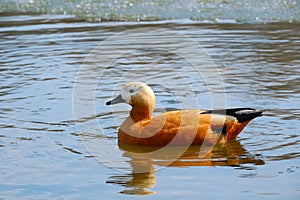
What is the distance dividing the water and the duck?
136 mm

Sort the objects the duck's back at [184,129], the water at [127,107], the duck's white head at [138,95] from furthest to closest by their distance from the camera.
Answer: the duck's white head at [138,95]
the duck's back at [184,129]
the water at [127,107]

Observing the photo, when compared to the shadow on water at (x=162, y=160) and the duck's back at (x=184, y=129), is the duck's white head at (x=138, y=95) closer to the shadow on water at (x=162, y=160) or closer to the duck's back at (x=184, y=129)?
the duck's back at (x=184, y=129)

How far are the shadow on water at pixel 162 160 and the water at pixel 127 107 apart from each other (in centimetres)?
2

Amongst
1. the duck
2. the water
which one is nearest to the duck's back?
the duck

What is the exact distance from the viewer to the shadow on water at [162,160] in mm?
5754

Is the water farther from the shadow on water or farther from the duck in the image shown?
the duck

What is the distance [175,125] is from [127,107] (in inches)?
61.7

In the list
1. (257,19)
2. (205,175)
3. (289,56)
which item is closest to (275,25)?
(257,19)

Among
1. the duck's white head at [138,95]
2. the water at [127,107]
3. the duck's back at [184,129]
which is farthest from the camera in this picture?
the duck's white head at [138,95]

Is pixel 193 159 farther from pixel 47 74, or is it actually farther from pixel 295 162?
pixel 47 74

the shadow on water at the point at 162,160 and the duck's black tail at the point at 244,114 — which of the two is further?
the duck's black tail at the point at 244,114

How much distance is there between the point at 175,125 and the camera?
6.69m

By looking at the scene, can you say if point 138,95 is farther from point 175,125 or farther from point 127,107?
point 127,107

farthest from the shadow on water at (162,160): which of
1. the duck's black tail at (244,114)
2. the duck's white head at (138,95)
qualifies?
the duck's white head at (138,95)
